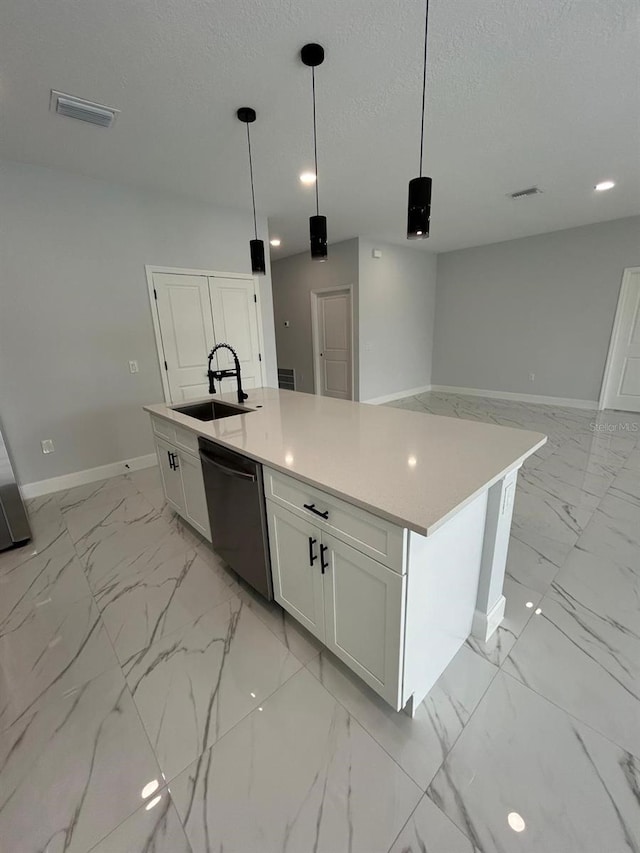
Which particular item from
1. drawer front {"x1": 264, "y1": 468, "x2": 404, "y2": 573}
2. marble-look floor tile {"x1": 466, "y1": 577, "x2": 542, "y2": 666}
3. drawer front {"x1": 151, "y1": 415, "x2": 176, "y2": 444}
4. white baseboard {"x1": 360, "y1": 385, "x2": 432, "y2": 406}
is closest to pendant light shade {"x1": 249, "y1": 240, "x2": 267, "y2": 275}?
drawer front {"x1": 151, "y1": 415, "x2": 176, "y2": 444}

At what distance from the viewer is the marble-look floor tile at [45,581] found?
74.4 inches

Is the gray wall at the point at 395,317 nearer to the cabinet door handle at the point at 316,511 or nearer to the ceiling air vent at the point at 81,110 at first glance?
the ceiling air vent at the point at 81,110

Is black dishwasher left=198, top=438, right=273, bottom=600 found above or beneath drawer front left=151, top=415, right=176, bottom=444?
beneath

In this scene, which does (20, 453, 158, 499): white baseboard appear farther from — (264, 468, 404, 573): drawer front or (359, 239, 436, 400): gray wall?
(359, 239, 436, 400): gray wall

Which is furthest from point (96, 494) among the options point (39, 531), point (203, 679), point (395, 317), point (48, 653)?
point (395, 317)

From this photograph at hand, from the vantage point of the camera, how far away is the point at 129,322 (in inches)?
134

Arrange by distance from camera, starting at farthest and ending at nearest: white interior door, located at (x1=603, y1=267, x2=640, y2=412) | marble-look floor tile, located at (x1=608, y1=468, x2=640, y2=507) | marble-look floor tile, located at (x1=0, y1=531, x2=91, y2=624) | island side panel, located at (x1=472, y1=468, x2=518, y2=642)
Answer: white interior door, located at (x1=603, y1=267, x2=640, y2=412) → marble-look floor tile, located at (x1=608, y1=468, x2=640, y2=507) → marble-look floor tile, located at (x1=0, y1=531, x2=91, y2=624) → island side panel, located at (x1=472, y1=468, x2=518, y2=642)

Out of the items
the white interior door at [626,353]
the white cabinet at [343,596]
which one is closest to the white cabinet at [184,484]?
the white cabinet at [343,596]

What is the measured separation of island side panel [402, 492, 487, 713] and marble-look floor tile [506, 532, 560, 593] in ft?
2.03

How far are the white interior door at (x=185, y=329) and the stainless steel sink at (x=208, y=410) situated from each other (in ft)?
3.75

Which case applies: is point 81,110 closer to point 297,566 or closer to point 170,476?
point 170,476

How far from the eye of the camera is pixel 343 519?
1.17 meters

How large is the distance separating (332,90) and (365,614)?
2.78m

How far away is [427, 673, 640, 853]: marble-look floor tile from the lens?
0.96 metres
